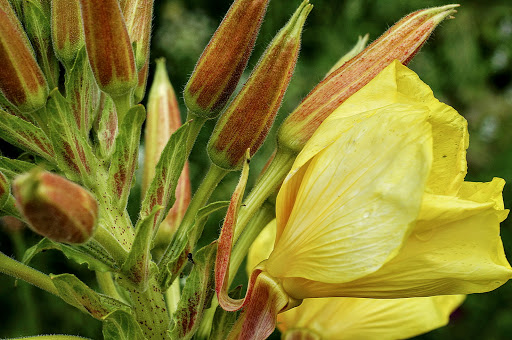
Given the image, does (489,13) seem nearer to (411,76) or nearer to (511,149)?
(511,149)

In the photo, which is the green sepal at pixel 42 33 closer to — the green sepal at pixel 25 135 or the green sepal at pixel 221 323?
the green sepal at pixel 25 135

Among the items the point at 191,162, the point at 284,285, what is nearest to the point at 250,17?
the point at 284,285

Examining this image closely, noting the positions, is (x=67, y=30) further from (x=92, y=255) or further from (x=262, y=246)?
(x=262, y=246)

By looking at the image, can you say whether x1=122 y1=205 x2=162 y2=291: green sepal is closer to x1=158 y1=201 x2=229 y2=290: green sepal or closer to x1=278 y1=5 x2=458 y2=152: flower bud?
x1=158 y1=201 x2=229 y2=290: green sepal

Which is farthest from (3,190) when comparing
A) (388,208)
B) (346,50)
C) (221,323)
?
(346,50)

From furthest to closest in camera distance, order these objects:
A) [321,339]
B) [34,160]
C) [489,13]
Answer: [489,13], [321,339], [34,160]

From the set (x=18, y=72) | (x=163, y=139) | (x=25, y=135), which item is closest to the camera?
(x=18, y=72)
